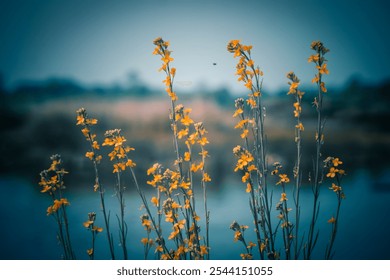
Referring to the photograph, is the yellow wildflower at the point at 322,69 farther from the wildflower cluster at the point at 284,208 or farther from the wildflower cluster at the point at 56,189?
the wildflower cluster at the point at 56,189

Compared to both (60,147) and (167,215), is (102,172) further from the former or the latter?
(167,215)

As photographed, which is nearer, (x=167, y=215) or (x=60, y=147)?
(x=167, y=215)

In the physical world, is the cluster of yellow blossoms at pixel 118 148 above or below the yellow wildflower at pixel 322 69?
below

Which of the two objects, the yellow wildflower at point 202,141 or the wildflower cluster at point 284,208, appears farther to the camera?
the wildflower cluster at point 284,208

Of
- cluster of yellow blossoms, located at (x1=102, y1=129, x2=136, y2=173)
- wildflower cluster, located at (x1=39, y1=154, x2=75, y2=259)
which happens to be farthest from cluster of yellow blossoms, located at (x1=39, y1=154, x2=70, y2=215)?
cluster of yellow blossoms, located at (x1=102, y1=129, x2=136, y2=173)

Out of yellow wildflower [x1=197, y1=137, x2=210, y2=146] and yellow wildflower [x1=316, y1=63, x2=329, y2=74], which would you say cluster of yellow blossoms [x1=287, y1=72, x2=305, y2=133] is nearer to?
yellow wildflower [x1=316, y1=63, x2=329, y2=74]

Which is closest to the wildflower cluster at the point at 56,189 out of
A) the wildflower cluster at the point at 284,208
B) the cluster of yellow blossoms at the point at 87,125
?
the cluster of yellow blossoms at the point at 87,125

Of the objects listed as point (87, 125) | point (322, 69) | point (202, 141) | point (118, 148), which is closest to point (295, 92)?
point (322, 69)

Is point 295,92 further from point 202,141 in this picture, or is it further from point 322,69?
point 202,141

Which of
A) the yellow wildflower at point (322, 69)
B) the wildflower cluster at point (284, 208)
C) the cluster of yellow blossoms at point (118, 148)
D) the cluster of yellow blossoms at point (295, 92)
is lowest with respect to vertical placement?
the wildflower cluster at point (284, 208)

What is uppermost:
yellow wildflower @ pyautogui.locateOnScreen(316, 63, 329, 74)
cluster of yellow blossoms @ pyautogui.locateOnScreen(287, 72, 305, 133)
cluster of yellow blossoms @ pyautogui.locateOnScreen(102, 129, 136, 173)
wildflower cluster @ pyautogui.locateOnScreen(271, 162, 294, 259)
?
yellow wildflower @ pyautogui.locateOnScreen(316, 63, 329, 74)
